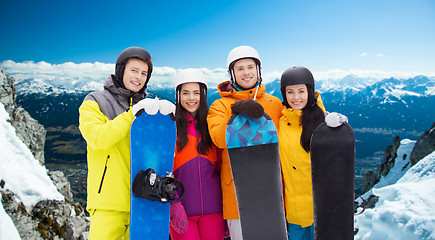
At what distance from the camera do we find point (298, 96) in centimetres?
301

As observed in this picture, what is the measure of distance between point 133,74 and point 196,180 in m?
1.40

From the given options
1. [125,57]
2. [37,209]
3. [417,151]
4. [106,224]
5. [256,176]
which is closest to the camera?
[106,224]

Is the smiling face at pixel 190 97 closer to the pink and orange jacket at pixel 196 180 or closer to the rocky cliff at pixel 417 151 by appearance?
the pink and orange jacket at pixel 196 180

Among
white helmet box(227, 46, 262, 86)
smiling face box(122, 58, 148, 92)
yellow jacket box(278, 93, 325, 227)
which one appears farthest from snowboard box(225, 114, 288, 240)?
smiling face box(122, 58, 148, 92)

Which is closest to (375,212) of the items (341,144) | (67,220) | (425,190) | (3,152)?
(425,190)

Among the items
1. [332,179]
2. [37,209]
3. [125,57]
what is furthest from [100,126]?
[37,209]

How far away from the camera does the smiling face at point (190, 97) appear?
3.08 meters

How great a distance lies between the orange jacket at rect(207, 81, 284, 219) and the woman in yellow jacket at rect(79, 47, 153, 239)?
2.89 ft

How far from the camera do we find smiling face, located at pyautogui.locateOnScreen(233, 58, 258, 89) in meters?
3.12

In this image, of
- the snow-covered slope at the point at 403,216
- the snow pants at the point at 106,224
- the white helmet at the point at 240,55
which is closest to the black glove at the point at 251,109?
the white helmet at the point at 240,55

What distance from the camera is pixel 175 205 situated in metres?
2.78

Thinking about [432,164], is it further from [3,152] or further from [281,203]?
[3,152]

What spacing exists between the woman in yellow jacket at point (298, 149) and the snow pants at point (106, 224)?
5.97 ft

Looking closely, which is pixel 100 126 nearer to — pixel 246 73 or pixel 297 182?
pixel 246 73
